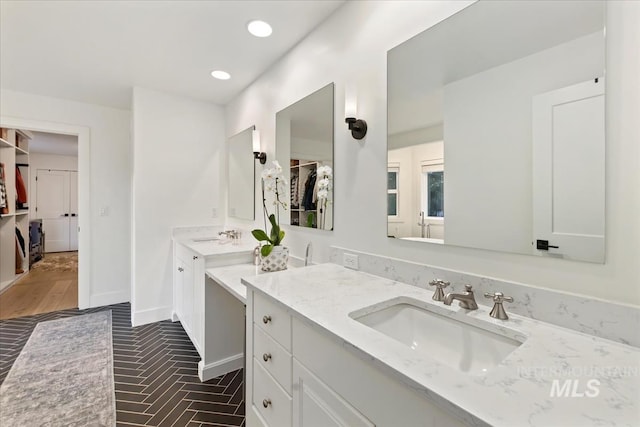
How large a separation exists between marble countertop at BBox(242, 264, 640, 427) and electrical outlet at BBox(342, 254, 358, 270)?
0.52 meters

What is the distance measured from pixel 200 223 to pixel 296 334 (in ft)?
9.19

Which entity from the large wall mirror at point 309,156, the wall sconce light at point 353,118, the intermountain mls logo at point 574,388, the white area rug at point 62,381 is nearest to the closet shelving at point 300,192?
the large wall mirror at point 309,156

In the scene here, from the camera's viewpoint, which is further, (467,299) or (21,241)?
(21,241)

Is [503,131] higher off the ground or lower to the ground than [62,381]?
higher

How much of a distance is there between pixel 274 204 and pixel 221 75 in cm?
142

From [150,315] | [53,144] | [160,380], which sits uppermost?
[53,144]

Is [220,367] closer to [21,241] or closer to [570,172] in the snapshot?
[570,172]

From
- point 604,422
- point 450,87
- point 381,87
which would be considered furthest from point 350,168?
point 604,422

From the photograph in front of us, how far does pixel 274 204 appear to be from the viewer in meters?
2.43

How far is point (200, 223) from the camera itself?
351 centimetres

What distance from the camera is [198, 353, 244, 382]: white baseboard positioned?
2.16m

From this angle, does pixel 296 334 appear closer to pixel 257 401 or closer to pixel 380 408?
pixel 380 408

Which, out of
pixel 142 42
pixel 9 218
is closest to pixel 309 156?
pixel 142 42

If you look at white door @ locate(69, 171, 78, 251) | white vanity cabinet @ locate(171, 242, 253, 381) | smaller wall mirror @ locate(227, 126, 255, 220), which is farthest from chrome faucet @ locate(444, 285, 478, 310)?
white door @ locate(69, 171, 78, 251)
